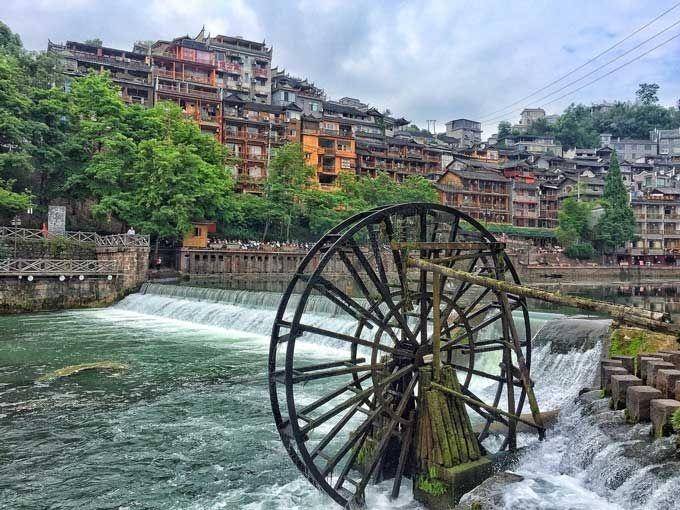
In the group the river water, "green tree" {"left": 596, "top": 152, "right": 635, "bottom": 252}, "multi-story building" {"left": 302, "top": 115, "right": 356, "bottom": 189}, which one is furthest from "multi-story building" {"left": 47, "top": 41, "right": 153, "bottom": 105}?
"green tree" {"left": 596, "top": 152, "right": 635, "bottom": 252}

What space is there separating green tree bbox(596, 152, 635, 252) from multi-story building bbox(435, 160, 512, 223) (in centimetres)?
1333

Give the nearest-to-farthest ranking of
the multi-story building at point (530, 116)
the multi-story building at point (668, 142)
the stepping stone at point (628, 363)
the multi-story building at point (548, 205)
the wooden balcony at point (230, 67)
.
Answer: the stepping stone at point (628, 363)
the wooden balcony at point (230, 67)
the multi-story building at point (548, 205)
the multi-story building at point (668, 142)
the multi-story building at point (530, 116)

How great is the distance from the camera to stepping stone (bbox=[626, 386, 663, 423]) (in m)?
8.88

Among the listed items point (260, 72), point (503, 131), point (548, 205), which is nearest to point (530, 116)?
point (503, 131)

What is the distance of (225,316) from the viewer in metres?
28.6

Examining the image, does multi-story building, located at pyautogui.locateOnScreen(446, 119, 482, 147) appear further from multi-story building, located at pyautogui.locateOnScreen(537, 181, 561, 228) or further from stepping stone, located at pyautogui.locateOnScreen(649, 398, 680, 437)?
stepping stone, located at pyautogui.locateOnScreen(649, 398, 680, 437)

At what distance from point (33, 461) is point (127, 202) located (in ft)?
123

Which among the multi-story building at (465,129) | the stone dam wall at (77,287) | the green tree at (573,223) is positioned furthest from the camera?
the multi-story building at (465,129)

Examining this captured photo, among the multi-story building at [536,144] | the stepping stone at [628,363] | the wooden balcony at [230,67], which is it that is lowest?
the stepping stone at [628,363]

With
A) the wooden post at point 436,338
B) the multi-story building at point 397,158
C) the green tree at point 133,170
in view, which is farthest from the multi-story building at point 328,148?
the wooden post at point 436,338

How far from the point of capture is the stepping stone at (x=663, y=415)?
8.11 meters

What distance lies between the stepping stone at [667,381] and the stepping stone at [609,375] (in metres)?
1.23

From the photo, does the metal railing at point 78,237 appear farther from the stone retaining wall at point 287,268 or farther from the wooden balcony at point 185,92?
the wooden balcony at point 185,92

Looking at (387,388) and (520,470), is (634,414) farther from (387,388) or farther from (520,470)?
(387,388)
